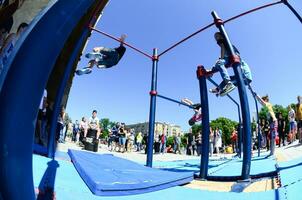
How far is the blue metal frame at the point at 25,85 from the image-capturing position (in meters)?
0.64

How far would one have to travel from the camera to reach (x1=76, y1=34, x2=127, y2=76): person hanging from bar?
462cm

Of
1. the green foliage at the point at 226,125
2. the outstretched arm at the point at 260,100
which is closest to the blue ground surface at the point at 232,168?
the outstretched arm at the point at 260,100

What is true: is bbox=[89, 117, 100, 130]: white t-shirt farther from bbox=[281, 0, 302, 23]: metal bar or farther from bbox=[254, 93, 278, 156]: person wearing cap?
bbox=[281, 0, 302, 23]: metal bar

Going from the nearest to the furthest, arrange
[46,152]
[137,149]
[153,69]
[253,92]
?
[46,152], [153,69], [253,92], [137,149]

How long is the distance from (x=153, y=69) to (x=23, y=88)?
3.69m

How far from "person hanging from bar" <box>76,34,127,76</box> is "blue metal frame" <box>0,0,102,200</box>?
389 cm

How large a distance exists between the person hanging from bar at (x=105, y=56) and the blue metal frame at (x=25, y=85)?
12.8 ft

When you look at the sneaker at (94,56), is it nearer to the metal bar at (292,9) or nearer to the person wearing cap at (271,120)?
the metal bar at (292,9)

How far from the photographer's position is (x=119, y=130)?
8.54 metres

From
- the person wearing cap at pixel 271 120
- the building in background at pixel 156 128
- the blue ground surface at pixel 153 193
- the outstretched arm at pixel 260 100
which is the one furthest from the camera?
the building in background at pixel 156 128

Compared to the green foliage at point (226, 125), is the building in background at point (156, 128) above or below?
below

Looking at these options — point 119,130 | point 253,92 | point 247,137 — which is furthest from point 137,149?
point 247,137

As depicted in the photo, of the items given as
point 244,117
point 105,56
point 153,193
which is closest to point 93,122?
point 105,56

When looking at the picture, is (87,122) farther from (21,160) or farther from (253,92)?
(21,160)
